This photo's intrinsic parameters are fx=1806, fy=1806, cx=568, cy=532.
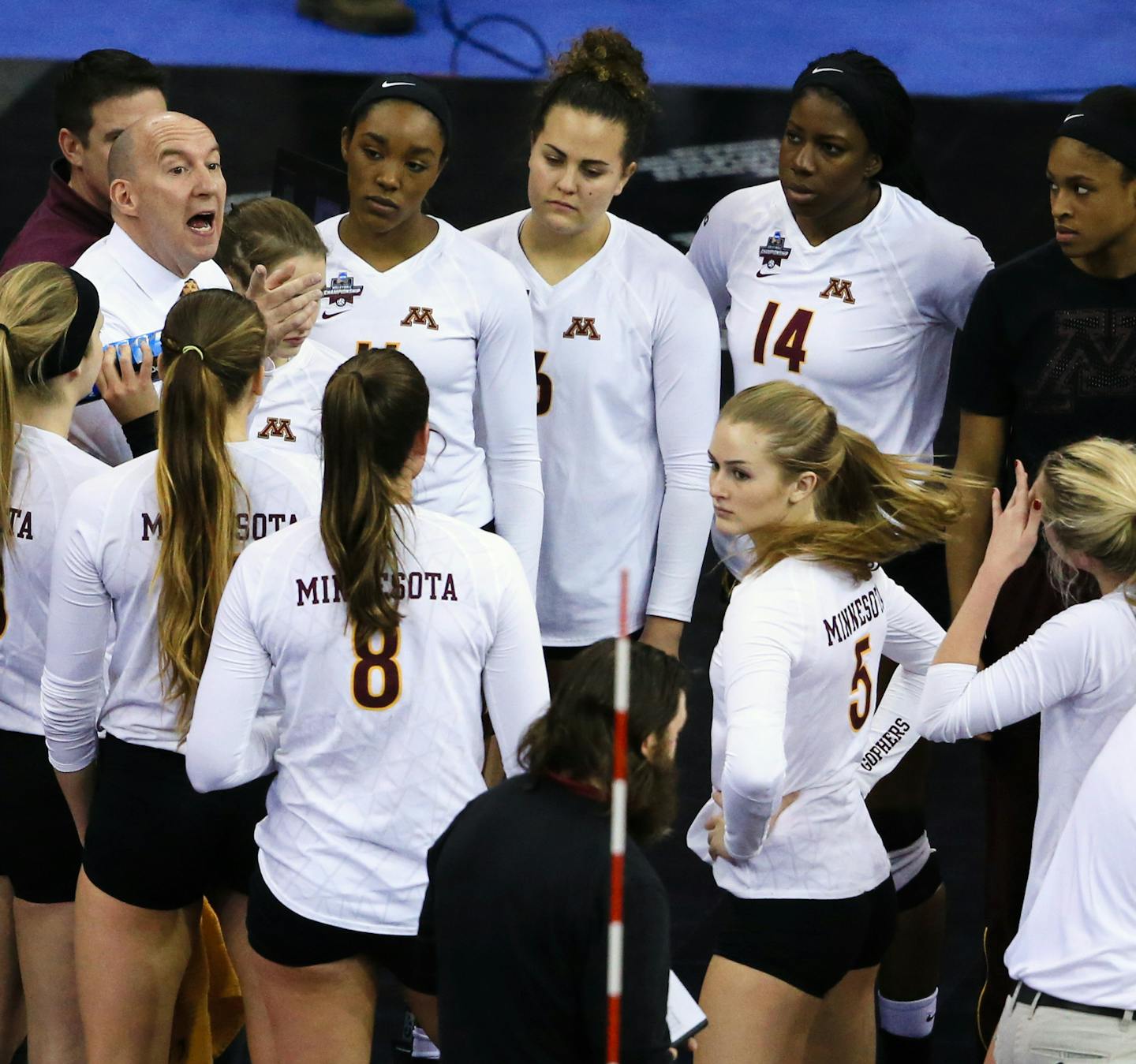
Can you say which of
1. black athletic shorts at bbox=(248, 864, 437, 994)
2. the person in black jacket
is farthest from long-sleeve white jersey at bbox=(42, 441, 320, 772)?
the person in black jacket

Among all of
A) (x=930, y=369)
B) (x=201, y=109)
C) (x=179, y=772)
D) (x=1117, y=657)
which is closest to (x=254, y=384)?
(x=179, y=772)

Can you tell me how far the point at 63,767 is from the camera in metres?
3.11

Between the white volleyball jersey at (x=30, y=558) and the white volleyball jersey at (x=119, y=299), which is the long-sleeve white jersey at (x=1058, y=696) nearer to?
the white volleyball jersey at (x=30, y=558)

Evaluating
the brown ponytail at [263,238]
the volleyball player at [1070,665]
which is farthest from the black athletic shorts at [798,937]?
the brown ponytail at [263,238]

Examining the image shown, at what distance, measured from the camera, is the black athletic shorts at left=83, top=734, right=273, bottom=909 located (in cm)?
299

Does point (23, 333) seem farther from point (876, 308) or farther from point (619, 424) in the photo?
point (876, 308)

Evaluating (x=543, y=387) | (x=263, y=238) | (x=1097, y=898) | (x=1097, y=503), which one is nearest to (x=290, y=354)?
(x=263, y=238)

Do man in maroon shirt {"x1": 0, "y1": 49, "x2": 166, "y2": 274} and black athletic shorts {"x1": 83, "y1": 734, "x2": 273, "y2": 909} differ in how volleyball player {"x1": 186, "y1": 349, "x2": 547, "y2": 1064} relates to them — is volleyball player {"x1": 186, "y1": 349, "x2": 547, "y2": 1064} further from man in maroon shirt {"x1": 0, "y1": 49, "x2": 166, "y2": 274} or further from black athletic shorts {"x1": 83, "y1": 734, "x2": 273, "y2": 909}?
man in maroon shirt {"x1": 0, "y1": 49, "x2": 166, "y2": 274}

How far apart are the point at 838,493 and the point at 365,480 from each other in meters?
0.91

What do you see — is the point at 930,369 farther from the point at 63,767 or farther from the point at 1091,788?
the point at 63,767

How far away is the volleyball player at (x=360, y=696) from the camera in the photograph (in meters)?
2.67

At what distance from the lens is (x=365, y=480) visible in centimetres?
268

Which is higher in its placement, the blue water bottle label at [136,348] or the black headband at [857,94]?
the black headband at [857,94]

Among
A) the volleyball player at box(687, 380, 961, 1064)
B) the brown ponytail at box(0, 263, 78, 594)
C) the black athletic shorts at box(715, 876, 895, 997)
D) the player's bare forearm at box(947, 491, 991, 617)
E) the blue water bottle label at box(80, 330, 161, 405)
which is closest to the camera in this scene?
the volleyball player at box(687, 380, 961, 1064)
